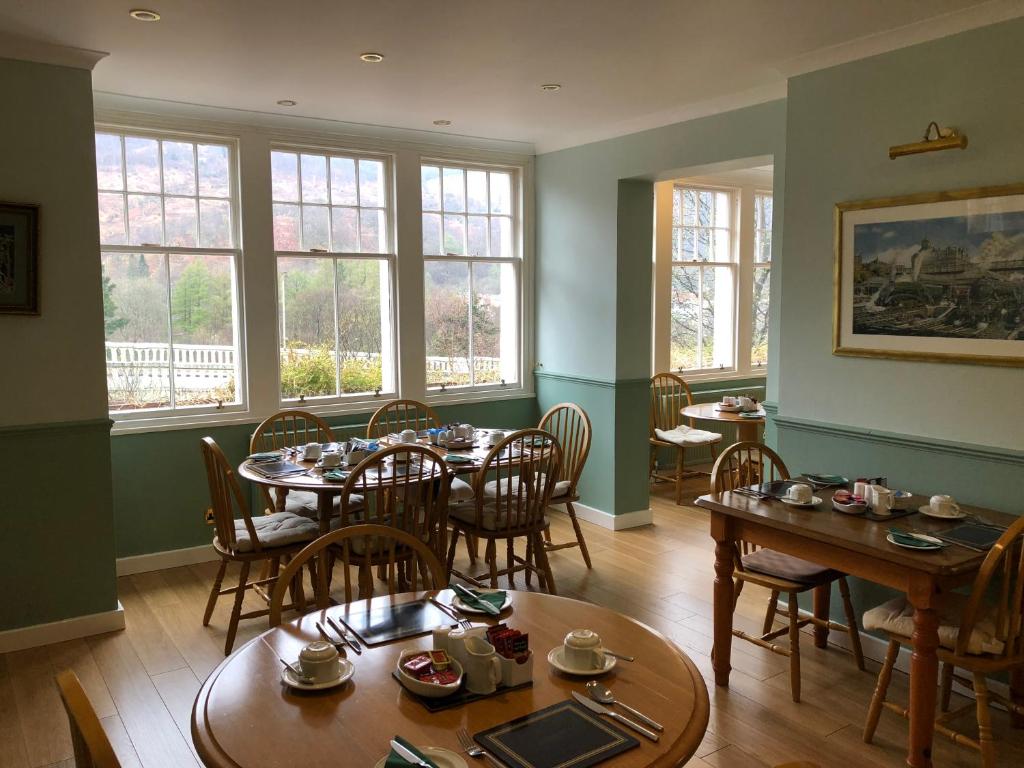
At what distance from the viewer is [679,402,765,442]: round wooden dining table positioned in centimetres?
571

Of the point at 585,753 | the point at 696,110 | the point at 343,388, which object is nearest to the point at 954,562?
the point at 585,753

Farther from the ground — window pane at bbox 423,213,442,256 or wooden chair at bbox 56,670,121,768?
window pane at bbox 423,213,442,256

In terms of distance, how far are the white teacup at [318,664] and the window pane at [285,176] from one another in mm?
3756

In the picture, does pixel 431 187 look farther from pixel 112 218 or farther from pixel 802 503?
pixel 802 503

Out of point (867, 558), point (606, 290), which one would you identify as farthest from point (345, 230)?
point (867, 558)

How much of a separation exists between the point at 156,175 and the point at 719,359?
15.9 ft

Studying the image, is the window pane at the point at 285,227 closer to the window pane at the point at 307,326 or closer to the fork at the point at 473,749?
the window pane at the point at 307,326

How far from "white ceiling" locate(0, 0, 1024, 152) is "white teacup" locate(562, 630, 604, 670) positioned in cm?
225

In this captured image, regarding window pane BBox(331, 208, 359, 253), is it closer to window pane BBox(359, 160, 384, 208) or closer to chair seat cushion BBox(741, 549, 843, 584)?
window pane BBox(359, 160, 384, 208)

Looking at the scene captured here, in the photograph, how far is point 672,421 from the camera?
6598mm

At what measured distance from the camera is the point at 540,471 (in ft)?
12.7

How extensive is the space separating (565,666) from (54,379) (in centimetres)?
291

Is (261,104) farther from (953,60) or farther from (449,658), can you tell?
(449,658)

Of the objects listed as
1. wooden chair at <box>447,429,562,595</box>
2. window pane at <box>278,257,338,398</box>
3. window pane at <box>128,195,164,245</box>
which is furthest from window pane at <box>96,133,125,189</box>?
wooden chair at <box>447,429,562,595</box>
